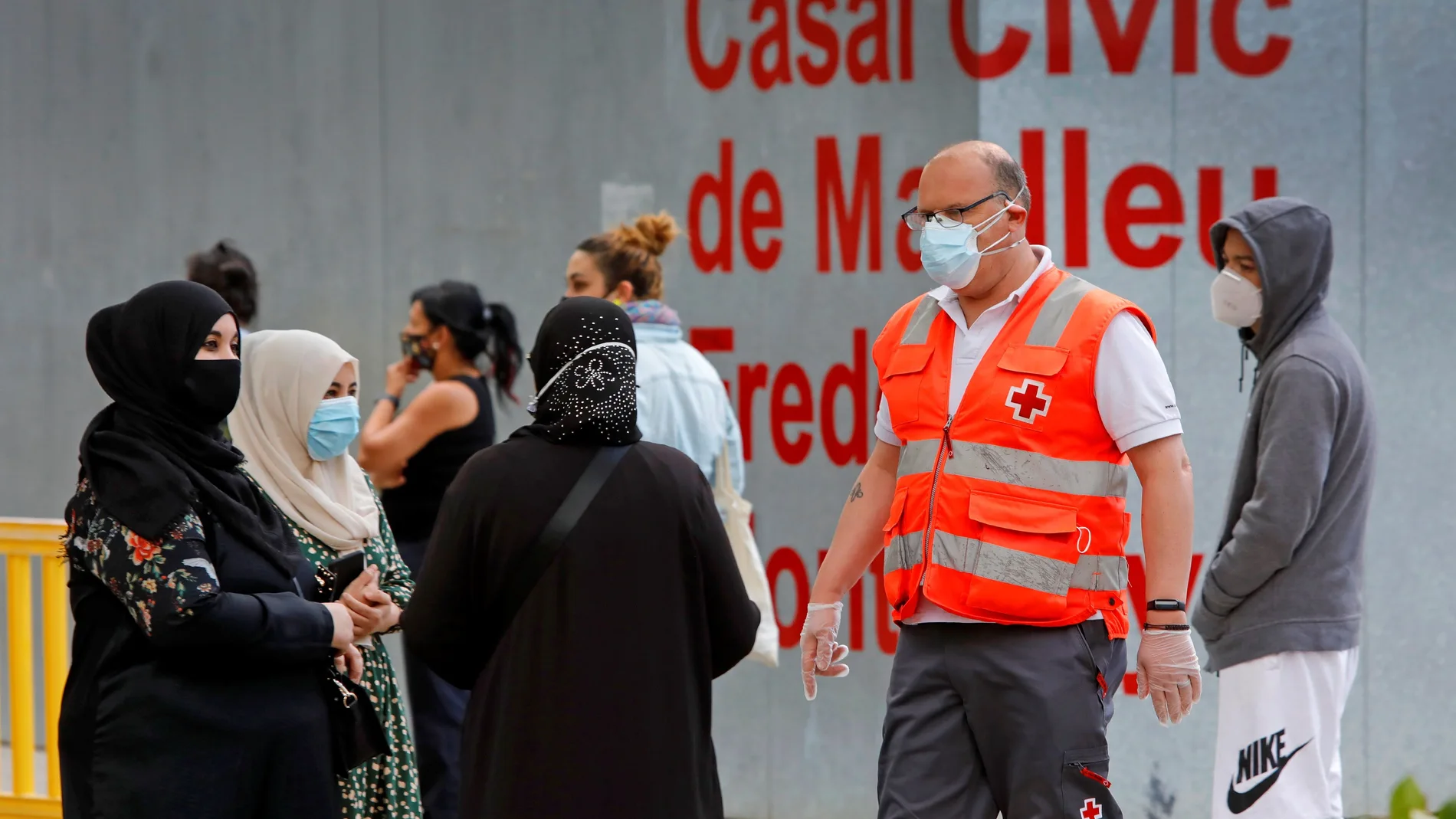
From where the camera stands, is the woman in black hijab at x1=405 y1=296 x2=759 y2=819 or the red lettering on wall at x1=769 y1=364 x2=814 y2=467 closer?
the woman in black hijab at x1=405 y1=296 x2=759 y2=819

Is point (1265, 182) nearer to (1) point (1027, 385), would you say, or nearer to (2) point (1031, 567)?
(1) point (1027, 385)

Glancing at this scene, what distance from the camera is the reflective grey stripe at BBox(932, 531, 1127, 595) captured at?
3.48m

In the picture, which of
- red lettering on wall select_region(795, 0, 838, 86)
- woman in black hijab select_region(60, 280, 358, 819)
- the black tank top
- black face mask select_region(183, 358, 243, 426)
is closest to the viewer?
woman in black hijab select_region(60, 280, 358, 819)

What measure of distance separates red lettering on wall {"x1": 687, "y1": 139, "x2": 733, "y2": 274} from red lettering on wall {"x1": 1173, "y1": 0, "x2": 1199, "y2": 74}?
1.66m

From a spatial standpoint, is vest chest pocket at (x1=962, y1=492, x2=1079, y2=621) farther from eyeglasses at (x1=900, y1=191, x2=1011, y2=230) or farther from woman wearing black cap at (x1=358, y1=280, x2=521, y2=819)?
woman wearing black cap at (x1=358, y1=280, x2=521, y2=819)

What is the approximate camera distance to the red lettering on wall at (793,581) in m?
6.09

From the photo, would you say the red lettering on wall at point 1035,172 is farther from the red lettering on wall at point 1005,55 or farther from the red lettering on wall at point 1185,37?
the red lettering on wall at point 1185,37

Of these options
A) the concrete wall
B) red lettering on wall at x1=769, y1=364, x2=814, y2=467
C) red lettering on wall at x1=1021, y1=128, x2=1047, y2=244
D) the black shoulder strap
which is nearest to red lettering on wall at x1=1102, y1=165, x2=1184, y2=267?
the concrete wall

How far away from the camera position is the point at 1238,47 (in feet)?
17.9

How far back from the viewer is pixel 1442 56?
5.46 m

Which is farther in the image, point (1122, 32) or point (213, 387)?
point (1122, 32)

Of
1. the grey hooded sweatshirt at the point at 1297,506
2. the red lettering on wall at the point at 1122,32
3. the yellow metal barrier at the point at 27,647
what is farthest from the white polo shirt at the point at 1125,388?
the yellow metal barrier at the point at 27,647

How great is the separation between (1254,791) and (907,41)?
9.67 ft

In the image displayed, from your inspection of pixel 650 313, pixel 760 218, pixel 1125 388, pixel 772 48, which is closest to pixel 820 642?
pixel 1125 388
